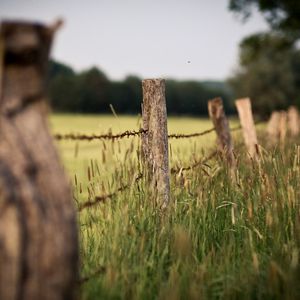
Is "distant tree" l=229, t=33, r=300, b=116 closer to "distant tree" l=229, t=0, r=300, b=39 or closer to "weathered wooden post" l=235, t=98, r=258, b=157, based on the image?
"distant tree" l=229, t=0, r=300, b=39

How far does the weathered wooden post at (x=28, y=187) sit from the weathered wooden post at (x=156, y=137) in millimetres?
1595

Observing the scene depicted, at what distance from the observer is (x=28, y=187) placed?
1693 mm

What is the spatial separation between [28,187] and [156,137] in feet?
5.78

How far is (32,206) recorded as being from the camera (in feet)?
5.56

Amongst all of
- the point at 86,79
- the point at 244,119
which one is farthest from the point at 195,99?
the point at 244,119

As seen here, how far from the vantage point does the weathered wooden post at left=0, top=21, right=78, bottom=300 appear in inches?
66.6

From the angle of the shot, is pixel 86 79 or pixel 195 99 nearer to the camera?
pixel 86 79

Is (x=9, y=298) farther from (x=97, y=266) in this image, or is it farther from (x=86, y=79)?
(x=86, y=79)

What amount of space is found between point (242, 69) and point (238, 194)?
5307 cm

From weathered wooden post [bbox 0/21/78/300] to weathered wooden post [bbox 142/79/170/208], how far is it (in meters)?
1.59

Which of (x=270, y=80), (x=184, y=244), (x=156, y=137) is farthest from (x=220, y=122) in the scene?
(x=270, y=80)

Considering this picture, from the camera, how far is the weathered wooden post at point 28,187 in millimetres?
1690

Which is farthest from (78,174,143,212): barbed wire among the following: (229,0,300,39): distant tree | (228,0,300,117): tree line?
(228,0,300,117): tree line

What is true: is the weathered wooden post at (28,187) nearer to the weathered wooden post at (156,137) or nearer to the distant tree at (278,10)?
the weathered wooden post at (156,137)
